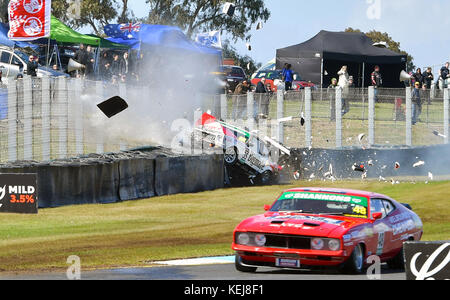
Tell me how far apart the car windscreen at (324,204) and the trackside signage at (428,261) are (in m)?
3.82

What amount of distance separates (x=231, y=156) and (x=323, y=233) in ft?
48.3

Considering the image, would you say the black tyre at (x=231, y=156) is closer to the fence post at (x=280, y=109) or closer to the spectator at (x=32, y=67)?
the fence post at (x=280, y=109)

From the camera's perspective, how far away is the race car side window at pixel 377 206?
455 inches

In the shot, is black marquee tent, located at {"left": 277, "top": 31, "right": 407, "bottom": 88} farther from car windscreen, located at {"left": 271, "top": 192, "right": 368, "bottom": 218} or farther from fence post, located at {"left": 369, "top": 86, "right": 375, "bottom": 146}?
car windscreen, located at {"left": 271, "top": 192, "right": 368, "bottom": 218}

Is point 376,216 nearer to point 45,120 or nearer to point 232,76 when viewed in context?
point 45,120

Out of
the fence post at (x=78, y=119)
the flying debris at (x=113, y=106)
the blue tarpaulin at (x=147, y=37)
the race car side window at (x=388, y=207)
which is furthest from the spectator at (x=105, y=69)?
the race car side window at (x=388, y=207)

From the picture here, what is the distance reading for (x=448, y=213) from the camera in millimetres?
19969

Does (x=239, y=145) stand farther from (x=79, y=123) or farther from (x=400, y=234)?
(x=400, y=234)

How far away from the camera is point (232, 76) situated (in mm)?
42094

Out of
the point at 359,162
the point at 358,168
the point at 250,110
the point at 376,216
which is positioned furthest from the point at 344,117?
the point at 376,216

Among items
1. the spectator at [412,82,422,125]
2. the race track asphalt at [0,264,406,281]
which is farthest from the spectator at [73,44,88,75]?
the race track asphalt at [0,264,406,281]
